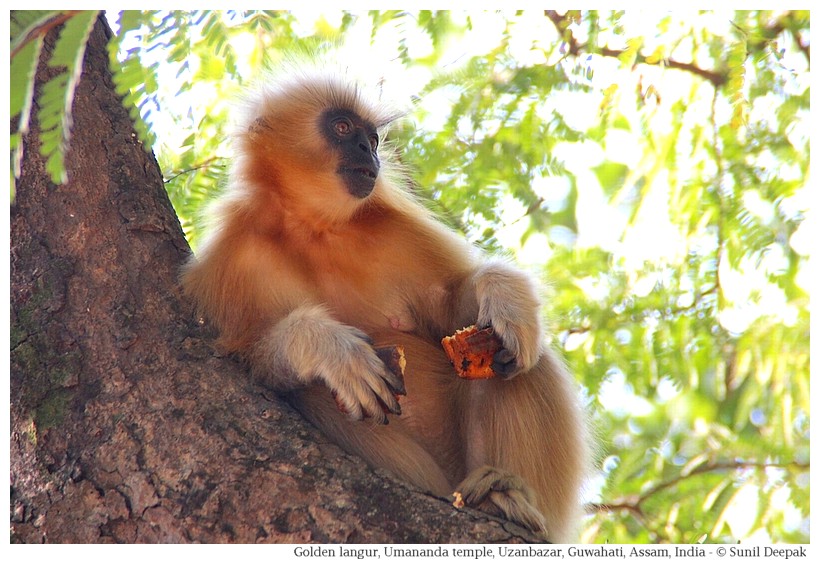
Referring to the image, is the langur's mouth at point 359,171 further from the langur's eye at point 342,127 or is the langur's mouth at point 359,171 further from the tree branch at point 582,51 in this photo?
the tree branch at point 582,51

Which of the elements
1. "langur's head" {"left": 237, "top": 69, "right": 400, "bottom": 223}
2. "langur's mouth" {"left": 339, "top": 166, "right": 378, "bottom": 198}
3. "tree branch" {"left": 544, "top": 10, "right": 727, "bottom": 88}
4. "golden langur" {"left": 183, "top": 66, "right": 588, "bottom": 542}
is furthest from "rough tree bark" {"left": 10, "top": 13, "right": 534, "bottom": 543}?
"tree branch" {"left": 544, "top": 10, "right": 727, "bottom": 88}

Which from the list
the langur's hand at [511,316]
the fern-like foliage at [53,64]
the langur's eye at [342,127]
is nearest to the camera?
the fern-like foliage at [53,64]

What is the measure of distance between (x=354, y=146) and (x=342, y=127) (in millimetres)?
190

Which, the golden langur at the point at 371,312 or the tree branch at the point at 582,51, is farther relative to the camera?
the tree branch at the point at 582,51

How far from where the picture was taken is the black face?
4.40 m

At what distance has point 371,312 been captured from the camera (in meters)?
4.24

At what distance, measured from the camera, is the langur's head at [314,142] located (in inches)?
173

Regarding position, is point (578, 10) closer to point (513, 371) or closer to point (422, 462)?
point (513, 371)

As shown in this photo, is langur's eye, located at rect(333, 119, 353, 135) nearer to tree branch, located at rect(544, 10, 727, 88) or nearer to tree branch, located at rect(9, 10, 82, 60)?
tree branch, located at rect(544, 10, 727, 88)

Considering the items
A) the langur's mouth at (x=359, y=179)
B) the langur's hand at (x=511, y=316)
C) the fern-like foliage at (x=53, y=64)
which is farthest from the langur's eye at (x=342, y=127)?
the fern-like foliage at (x=53, y=64)

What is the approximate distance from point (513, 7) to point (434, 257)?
1934 millimetres

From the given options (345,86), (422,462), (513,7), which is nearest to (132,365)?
(422,462)

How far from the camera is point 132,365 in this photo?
3098 mm

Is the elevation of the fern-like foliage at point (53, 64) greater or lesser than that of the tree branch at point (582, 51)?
greater
